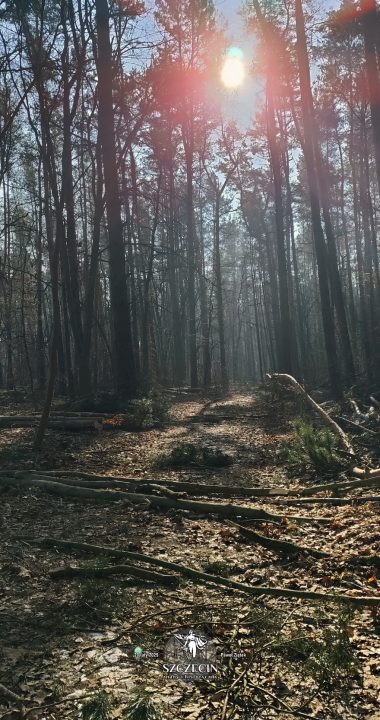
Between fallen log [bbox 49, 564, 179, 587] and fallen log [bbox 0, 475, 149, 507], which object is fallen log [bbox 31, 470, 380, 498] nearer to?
fallen log [bbox 0, 475, 149, 507]

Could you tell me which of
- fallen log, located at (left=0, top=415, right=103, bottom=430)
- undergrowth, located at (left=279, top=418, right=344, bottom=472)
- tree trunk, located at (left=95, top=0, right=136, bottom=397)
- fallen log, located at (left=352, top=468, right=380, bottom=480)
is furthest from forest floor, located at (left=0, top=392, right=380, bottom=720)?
tree trunk, located at (left=95, top=0, right=136, bottom=397)

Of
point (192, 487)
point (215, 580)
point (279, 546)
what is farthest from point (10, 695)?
point (192, 487)

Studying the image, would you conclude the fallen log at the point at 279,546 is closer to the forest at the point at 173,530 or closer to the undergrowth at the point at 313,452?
the forest at the point at 173,530

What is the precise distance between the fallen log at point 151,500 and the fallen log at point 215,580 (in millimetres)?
1364

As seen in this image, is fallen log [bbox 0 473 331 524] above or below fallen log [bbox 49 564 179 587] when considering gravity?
above

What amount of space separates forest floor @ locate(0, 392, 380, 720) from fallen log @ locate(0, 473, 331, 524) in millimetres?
85

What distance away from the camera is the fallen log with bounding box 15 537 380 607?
350 cm

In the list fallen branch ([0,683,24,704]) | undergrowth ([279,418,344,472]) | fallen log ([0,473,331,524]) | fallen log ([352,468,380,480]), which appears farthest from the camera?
undergrowth ([279,418,344,472])

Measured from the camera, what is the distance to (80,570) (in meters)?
4.06

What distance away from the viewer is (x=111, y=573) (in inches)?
162

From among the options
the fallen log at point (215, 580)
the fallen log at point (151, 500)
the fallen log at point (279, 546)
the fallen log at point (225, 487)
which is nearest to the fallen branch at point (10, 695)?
the fallen log at point (215, 580)

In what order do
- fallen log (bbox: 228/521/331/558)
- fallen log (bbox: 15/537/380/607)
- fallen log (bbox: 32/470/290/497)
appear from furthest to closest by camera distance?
fallen log (bbox: 32/470/290/497)
fallen log (bbox: 228/521/331/558)
fallen log (bbox: 15/537/380/607)

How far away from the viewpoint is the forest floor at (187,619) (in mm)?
2592

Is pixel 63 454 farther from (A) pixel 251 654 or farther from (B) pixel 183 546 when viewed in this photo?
(A) pixel 251 654
